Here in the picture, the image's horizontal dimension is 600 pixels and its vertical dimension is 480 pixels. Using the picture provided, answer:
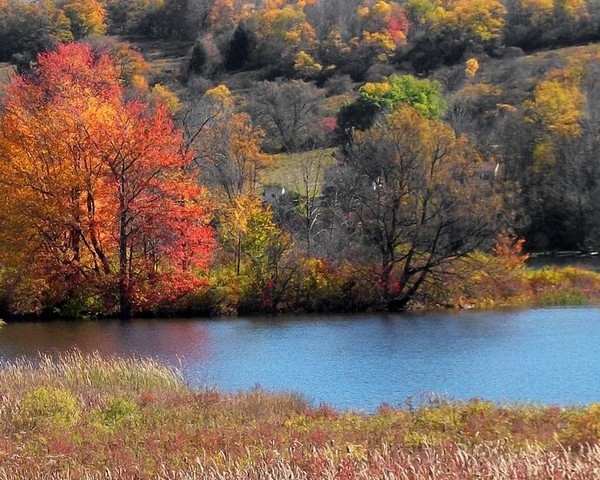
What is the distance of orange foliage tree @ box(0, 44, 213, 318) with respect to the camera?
42.5 metres

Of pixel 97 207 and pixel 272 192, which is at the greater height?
pixel 97 207

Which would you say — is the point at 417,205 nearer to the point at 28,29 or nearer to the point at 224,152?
the point at 224,152

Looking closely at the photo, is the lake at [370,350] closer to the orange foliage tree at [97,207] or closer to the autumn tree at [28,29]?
the orange foliage tree at [97,207]

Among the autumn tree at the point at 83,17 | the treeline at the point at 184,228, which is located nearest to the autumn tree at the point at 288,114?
the treeline at the point at 184,228

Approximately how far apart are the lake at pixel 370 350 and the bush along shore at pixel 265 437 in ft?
9.65

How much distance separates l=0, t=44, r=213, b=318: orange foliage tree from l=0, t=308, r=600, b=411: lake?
2645 mm

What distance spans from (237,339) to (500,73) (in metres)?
76.3

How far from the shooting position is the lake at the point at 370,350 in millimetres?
22078

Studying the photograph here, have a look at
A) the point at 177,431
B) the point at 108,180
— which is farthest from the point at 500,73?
the point at 177,431

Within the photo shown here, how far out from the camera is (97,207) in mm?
43281

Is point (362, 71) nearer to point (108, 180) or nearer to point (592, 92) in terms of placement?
point (592, 92)

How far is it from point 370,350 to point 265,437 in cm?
1480

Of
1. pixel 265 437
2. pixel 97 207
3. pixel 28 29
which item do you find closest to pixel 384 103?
pixel 97 207

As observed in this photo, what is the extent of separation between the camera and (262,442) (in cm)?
1388
